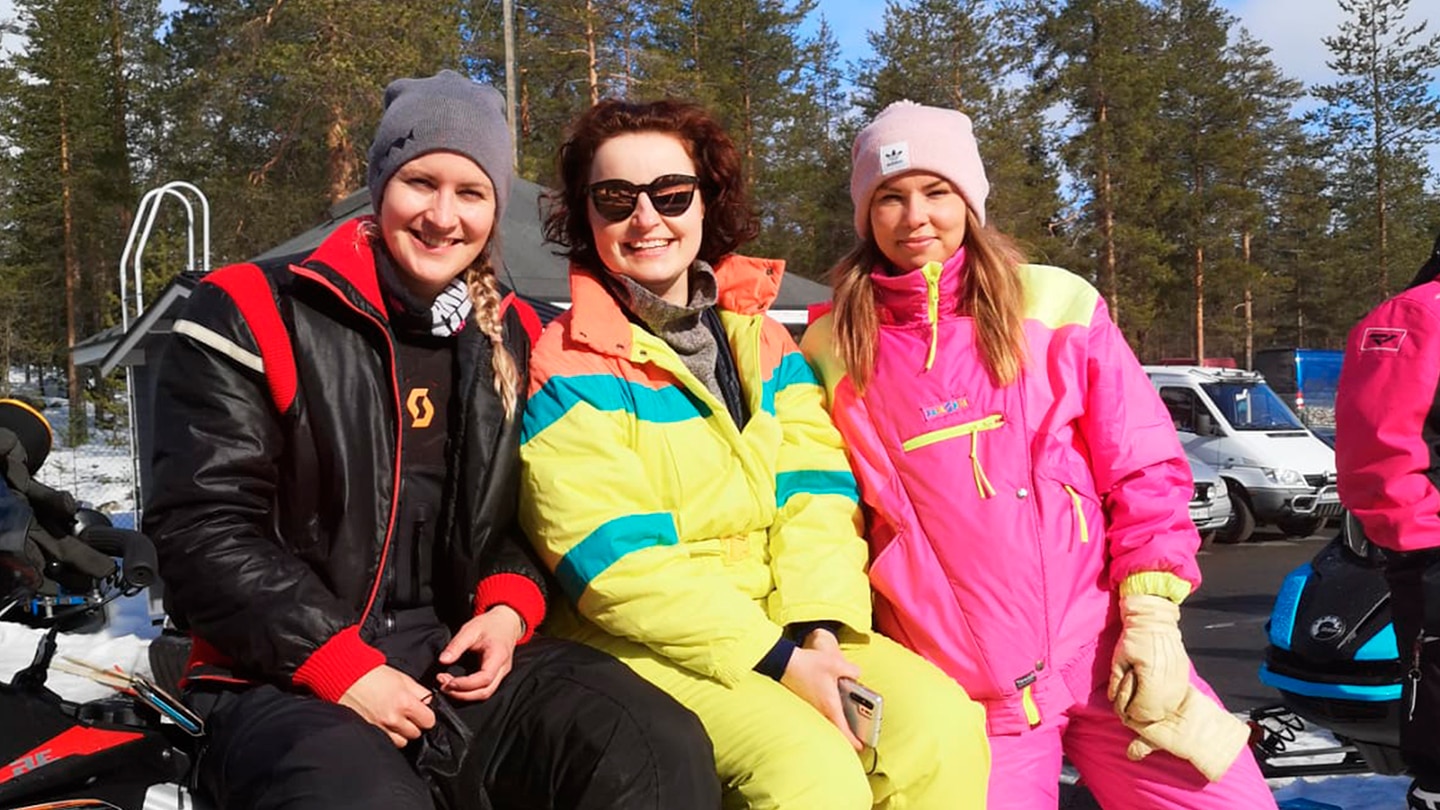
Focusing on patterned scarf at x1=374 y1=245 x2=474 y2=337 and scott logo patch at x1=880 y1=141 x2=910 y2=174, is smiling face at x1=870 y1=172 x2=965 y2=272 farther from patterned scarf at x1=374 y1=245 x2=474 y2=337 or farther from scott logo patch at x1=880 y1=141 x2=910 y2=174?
patterned scarf at x1=374 y1=245 x2=474 y2=337

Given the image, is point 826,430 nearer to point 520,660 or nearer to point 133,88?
point 520,660

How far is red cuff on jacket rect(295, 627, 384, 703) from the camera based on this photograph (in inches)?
78.7

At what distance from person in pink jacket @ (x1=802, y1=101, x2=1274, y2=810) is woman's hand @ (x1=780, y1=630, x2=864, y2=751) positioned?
25 centimetres

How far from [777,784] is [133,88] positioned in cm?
3982

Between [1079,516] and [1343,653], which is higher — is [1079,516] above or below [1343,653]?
above

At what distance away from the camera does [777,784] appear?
6.52ft

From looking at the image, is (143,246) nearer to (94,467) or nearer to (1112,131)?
(94,467)

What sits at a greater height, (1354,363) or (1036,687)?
(1354,363)

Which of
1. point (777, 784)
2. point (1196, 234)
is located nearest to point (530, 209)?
point (777, 784)

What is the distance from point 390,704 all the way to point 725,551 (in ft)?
2.40

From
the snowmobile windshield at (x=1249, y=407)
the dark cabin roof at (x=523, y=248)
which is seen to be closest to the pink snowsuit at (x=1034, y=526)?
the dark cabin roof at (x=523, y=248)

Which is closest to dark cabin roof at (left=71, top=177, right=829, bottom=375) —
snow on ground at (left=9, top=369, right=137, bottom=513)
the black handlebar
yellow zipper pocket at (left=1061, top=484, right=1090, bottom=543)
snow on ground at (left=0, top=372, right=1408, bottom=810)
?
snow on ground at (left=0, top=372, right=1408, bottom=810)

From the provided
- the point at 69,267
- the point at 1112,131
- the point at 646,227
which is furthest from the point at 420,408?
the point at 69,267

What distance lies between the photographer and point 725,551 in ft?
7.79
